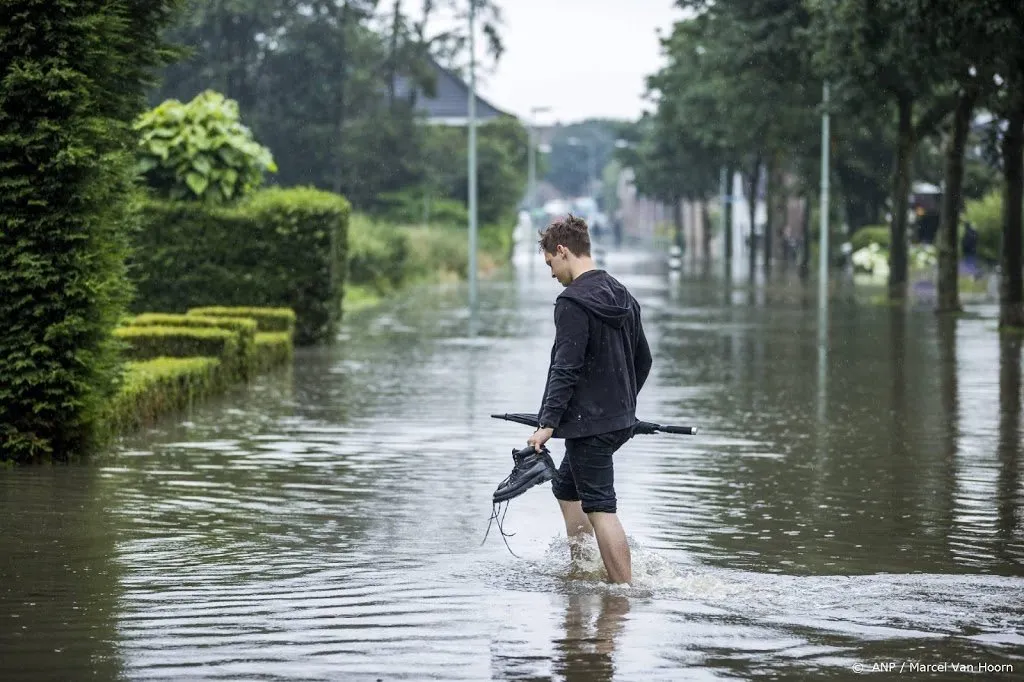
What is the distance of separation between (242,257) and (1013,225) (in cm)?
1288

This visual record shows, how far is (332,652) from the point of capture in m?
6.55

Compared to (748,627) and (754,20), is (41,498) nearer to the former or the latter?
(748,627)

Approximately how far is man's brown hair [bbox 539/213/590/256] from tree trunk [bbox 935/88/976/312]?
26.1 m

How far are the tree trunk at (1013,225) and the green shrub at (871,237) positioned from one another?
30680 millimetres

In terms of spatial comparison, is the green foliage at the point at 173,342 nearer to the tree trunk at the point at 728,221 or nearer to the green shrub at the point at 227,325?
the green shrub at the point at 227,325

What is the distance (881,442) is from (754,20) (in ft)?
83.9

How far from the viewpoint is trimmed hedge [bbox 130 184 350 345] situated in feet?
80.5

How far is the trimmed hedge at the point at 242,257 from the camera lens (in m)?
24.5

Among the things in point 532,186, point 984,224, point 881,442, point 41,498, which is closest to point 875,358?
point 881,442

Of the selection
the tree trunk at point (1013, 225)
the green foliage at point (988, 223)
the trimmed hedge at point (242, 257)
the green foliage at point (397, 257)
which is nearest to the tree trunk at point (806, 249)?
the green foliage at point (988, 223)

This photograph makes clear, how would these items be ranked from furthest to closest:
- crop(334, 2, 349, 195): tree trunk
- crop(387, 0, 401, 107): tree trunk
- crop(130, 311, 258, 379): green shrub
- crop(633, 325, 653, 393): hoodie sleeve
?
crop(334, 2, 349, 195): tree trunk
crop(387, 0, 401, 107): tree trunk
crop(130, 311, 258, 379): green shrub
crop(633, 325, 653, 393): hoodie sleeve

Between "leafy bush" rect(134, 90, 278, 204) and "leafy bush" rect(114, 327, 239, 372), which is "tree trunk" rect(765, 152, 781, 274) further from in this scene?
"leafy bush" rect(114, 327, 239, 372)

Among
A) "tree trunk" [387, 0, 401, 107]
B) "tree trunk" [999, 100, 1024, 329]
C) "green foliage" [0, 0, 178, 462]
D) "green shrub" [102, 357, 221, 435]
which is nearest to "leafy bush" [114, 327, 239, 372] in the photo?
"green shrub" [102, 357, 221, 435]

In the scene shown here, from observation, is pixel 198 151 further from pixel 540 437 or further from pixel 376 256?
pixel 376 256
